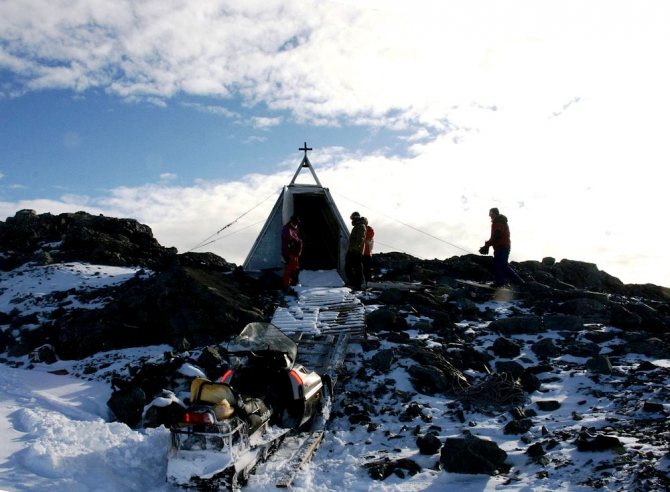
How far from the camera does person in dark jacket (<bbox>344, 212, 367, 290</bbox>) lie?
1417cm

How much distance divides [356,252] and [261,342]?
727 cm

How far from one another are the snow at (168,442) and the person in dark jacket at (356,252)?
15.2 feet

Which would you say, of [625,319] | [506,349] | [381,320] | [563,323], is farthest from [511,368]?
[625,319]

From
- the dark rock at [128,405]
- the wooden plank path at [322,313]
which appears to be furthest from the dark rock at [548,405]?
the dark rock at [128,405]

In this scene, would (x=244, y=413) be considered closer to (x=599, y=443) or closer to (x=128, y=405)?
(x=128, y=405)

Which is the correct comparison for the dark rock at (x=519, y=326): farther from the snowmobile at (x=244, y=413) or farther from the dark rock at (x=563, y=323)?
the snowmobile at (x=244, y=413)

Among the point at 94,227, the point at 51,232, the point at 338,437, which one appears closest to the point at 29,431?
the point at 338,437

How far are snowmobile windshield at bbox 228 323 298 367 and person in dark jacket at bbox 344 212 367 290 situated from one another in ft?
22.9

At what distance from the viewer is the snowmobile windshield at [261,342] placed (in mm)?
6945

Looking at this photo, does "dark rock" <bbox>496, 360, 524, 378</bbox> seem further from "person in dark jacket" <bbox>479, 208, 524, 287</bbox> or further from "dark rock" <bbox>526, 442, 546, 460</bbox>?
"person in dark jacket" <bbox>479, 208, 524, 287</bbox>

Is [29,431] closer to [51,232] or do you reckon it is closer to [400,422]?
[400,422]

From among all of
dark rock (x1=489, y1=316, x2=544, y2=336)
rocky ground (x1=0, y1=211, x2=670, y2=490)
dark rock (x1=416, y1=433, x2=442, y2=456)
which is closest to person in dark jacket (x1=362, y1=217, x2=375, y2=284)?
rocky ground (x1=0, y1=211, x2=670, y2=490)

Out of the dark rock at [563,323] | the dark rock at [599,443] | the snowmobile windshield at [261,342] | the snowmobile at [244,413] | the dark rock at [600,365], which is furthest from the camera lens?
the dark rock at [563,323]

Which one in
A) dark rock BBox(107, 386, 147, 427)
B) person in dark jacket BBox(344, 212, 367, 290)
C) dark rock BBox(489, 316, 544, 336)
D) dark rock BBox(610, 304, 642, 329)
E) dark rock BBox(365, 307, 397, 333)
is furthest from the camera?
person in dark jacket BBox(344, 212, 367, 290)
